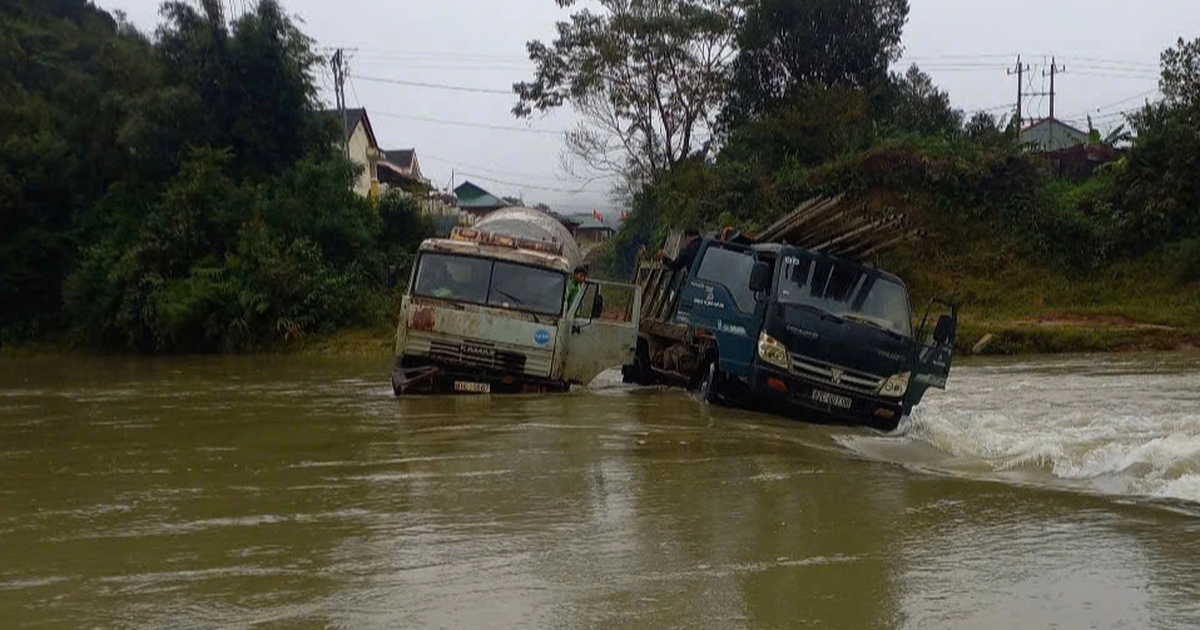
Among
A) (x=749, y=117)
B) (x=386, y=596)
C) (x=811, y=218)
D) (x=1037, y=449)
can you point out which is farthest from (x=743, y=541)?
(x=749, y=117)

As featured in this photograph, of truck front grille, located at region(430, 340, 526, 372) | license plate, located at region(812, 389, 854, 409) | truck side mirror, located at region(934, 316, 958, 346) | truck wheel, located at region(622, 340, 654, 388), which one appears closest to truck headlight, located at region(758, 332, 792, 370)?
license plate, located at region(812, 389, 854, 409)

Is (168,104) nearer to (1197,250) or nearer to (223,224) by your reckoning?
(223,224)

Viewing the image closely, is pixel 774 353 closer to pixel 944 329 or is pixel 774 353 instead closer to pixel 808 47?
pixel 944 329

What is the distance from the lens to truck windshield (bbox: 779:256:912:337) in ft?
35.2

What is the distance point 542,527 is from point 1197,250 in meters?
24.5

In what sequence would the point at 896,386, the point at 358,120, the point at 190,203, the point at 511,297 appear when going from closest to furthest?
the point at 896,386
the point at 511,297
the point at 190,203
the point at 358,120

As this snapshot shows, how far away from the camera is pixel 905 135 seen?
31.3 m

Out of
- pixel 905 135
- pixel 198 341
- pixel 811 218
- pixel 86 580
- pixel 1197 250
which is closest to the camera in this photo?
pixel 86 580

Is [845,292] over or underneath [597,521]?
over

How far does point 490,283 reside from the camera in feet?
40.7

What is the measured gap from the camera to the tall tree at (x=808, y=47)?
34312mm

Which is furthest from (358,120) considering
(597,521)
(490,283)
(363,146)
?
(597,521)

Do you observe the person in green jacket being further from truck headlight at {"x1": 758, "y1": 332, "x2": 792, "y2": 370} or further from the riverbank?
the riverbank

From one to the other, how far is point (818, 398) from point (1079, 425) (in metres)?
2.63
